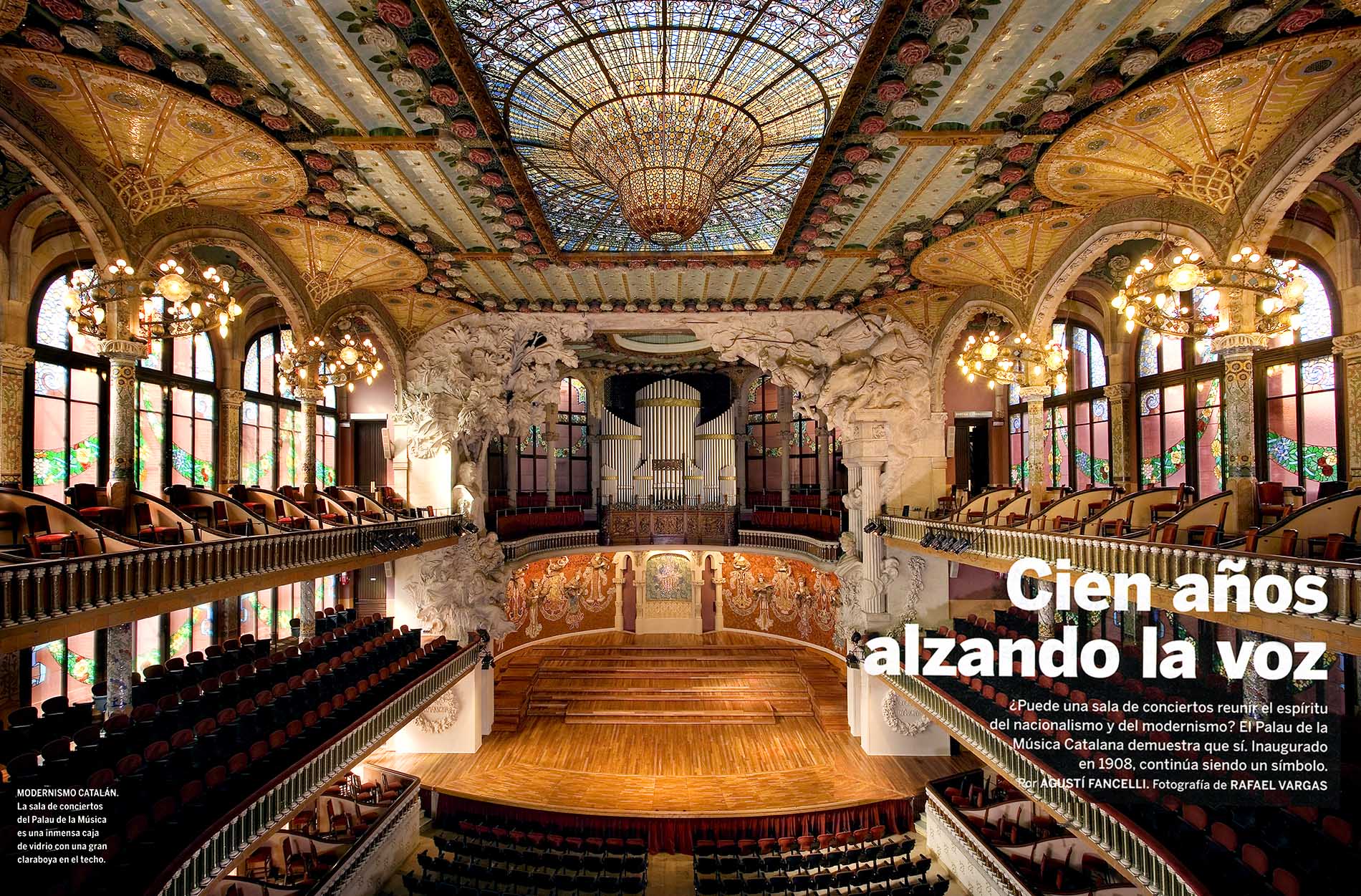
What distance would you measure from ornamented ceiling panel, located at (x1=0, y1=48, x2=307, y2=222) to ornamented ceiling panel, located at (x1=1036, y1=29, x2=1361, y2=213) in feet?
34.7

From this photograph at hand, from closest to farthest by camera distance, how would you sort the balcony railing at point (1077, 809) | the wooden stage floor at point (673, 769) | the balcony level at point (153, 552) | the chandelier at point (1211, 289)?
1. the balcony level at point (153, 552)
2. the chandelier at point (1211, 289)
3. the balcony railing at point (1077, 809)
4. the wooden stage floor at point (673, 769)

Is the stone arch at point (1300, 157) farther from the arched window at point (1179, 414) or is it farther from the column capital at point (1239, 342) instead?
the arched window at point (1179, 414)

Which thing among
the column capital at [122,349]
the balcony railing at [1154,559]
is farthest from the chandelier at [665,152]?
the balcony railing at [1154,559]

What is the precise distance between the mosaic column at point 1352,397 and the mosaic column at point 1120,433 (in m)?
4.90

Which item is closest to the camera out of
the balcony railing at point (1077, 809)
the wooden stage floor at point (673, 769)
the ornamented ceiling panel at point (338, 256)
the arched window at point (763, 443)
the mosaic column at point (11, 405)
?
the balcony railing at point (1077, 809)

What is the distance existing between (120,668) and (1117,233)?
15.5 metres

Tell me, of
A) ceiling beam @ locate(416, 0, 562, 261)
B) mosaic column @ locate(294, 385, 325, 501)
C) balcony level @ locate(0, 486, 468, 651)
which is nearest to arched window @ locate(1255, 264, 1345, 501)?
ceiling beam @ locate(416, 0, 562, 261)

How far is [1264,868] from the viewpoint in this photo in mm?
6605

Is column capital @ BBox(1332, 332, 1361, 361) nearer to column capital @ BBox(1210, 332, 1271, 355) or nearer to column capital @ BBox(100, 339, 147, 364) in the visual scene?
column capital @ BBox(1210, 332, 1271, 355)

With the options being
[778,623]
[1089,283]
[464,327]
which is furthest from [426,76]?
[778,623]

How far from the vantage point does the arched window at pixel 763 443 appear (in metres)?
24.7

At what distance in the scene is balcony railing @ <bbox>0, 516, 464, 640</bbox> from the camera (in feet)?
19.6

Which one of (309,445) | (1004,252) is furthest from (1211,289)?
(309,445)

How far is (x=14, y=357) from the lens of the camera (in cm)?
1056
